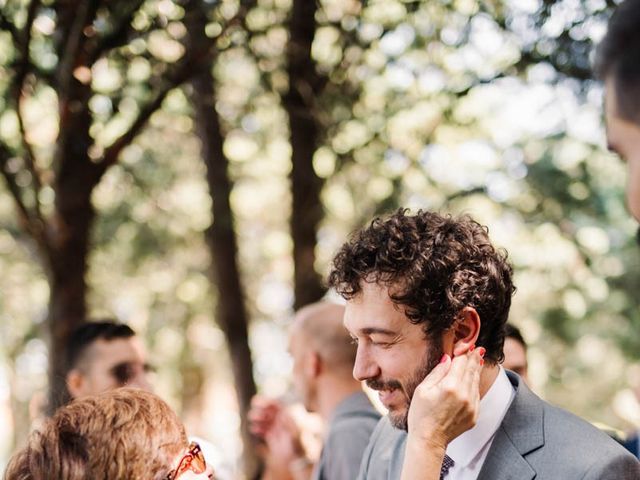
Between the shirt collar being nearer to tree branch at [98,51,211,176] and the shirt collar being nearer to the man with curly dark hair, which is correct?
the man with curly dark hair

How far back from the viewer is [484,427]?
9.46 ft

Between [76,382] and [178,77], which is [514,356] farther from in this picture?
[178,77]

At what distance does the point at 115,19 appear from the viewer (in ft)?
19.6

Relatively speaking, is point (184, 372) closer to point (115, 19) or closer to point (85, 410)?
point (115, 19)

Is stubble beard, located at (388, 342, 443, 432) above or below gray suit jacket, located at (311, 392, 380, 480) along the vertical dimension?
above

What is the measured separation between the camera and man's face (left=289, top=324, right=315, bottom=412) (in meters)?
4.79

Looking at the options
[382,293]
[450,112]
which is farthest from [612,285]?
[382,293]

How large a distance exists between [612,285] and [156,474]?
9871 mm

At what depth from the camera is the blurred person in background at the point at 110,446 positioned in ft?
8.32

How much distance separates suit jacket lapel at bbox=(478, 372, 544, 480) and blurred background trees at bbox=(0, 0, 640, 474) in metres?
1.79

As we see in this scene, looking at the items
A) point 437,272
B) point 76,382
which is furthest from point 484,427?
point 76,382

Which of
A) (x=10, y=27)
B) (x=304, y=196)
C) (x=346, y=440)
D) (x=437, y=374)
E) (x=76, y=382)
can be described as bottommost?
(x=346, y=440)

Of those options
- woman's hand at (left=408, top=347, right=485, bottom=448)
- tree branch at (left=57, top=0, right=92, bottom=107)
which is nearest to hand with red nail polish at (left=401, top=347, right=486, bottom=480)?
woman's hand at (left=408, top=347, right=485, bottom=448)

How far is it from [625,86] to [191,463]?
5.54ft
